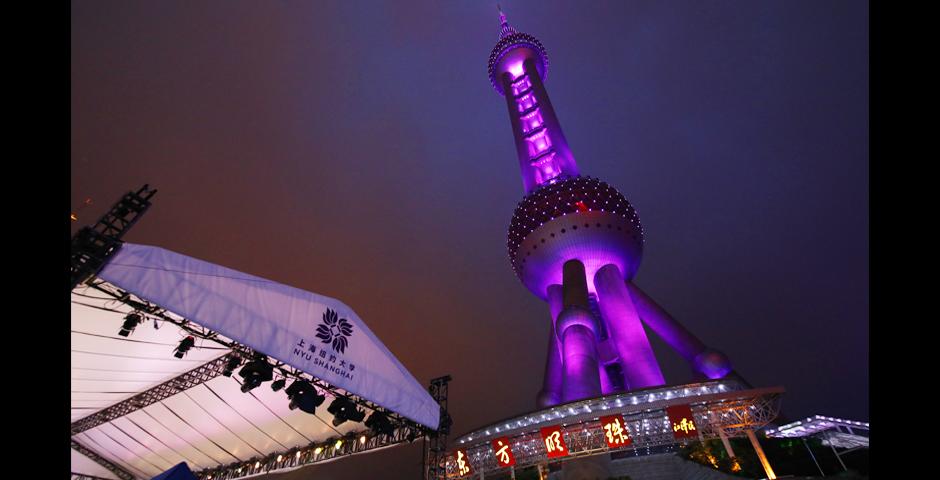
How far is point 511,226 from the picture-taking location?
38.8 meters

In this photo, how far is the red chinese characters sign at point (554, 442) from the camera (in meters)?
15.8

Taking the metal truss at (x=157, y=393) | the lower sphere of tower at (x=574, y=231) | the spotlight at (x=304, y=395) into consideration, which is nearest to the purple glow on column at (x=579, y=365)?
the lower sphere of tower at (x=574, y=231)

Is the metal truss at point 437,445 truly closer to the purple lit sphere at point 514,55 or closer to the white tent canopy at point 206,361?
the white tent canopy at point 206,361

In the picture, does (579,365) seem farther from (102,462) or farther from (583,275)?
(102,462)

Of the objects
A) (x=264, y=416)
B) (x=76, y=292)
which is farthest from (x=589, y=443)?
(x=76, y=292)

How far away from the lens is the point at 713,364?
2670 centimetres

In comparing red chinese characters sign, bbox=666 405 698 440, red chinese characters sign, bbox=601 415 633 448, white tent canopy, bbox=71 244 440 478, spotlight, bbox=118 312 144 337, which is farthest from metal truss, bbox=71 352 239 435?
red chinese characters sign, bbox=666 405 698 440

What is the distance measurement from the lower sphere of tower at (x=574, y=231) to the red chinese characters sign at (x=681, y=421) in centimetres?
2000

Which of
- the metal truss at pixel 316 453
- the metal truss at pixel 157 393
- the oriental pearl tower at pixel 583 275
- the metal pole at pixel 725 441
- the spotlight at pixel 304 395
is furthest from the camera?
the oriental pearl tower at pixel 583 275

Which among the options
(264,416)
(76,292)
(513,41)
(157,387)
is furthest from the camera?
(513,41)

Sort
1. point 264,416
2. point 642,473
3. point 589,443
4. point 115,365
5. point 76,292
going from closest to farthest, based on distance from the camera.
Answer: point 76,292 < point 115,365 < point 264,416 < point 589,443 < point 642,473

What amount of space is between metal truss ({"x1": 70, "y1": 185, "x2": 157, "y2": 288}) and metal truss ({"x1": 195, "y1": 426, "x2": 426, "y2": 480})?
7.46 metres
